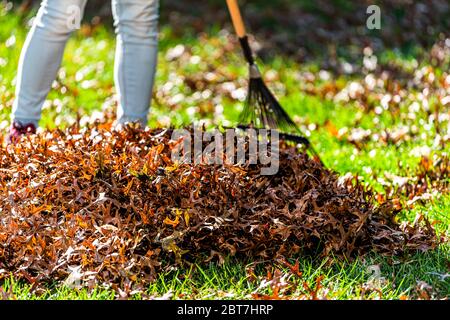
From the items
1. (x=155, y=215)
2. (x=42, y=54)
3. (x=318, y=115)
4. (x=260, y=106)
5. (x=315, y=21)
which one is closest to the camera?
(x=155, y=215)

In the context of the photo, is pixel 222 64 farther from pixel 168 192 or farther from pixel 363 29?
pixel 168 192

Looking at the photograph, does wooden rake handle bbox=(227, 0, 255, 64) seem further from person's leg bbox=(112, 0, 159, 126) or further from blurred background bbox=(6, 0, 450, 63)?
blurred background bbox=(6, 0, 450, 63)

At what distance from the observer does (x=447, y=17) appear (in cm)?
724

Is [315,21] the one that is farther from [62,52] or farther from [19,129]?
[19,129]

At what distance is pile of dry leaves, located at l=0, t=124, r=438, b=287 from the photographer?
117 inches

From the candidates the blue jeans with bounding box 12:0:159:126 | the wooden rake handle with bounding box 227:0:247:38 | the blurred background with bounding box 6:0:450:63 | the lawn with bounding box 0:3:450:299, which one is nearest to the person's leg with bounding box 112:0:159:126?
the blue jeans with bounding box 12:0:159:126

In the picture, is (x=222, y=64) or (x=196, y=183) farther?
(x=222, y=64)

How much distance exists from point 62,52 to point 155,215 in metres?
1.27

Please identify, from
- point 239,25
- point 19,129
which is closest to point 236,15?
point 239,25

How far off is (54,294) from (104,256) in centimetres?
25

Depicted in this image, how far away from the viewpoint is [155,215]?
312cm

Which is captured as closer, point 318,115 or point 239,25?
point 239,25

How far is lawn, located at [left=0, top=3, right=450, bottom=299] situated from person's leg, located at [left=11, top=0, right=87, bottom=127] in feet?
1.19

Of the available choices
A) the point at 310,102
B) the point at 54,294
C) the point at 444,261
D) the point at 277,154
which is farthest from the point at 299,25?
the point at 54,294
